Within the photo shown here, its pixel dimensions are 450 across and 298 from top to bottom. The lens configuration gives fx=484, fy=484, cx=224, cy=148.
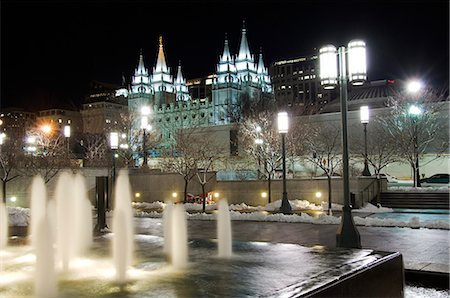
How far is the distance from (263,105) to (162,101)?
71282 millimetres

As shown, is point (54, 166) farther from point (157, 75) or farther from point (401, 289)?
point (157, 75)

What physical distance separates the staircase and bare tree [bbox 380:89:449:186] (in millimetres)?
6285

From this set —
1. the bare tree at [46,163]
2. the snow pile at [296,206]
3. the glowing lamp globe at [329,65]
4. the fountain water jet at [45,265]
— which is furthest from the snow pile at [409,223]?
the bare tree at [46,163]

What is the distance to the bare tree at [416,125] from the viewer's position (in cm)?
3562

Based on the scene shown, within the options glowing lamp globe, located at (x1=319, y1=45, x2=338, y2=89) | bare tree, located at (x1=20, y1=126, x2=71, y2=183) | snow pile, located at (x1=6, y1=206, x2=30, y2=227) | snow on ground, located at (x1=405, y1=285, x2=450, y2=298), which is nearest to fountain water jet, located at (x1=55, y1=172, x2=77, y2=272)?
snow on ground, located at (x1=405, y1=285, x2=450, y2=298)

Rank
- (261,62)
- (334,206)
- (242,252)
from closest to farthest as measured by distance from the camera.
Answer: (242,252) < (334,206) < (261,62)

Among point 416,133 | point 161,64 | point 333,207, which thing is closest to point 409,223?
point 333,207

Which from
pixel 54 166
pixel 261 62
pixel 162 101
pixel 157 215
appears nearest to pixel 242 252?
pixel 157 215

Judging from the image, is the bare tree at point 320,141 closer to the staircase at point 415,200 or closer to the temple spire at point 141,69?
the staircase at point 415,200

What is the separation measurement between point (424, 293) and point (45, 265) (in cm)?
633

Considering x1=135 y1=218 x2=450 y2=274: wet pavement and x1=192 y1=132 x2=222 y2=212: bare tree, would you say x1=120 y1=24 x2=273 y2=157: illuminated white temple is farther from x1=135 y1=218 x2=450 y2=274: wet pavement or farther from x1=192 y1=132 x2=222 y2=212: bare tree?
x1=135 y1=218 x2=450 y2=274: wet pavement

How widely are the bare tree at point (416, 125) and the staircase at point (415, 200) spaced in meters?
6.29

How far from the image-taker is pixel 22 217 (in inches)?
885

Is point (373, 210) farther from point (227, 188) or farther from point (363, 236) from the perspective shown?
point (227, 188)
